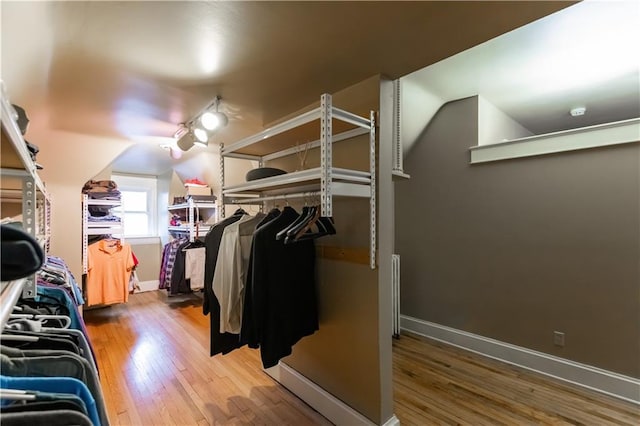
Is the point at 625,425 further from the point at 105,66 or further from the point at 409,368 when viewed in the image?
the point at 105,66

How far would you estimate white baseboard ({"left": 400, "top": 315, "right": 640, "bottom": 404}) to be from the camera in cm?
223

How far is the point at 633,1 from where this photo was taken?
1.67 meters

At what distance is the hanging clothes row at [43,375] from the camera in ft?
2.13

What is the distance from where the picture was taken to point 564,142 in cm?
248

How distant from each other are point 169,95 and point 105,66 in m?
0.42

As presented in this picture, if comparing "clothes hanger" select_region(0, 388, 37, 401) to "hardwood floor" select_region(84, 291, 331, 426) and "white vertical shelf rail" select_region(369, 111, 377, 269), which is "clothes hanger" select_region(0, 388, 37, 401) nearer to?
"white vertical shelf rail" select_region(369, 111, 377, 269)

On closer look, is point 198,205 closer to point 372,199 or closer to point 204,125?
point 204,125

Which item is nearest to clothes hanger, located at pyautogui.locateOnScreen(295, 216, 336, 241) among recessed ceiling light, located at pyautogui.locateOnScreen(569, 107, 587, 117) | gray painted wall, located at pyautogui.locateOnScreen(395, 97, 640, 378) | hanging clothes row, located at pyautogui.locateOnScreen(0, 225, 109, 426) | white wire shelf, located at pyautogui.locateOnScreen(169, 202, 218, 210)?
hanging clothes row, located at pyautogui.locateOnScreen(0, 225, 109, 426)

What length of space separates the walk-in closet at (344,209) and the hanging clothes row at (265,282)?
0.04 ft

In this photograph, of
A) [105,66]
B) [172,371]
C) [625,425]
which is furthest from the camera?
[172,371]

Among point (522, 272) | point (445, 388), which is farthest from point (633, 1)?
point (445, 388)

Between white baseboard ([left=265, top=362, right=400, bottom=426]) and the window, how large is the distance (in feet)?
14.8

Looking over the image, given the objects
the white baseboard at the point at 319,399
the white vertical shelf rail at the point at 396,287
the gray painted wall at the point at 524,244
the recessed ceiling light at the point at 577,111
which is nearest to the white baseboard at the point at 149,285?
the white baseboard at the point at 319,399

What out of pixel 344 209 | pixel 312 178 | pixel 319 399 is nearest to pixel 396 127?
pixel 344 209
